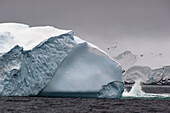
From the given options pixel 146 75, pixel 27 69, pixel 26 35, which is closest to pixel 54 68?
pixel 27 69

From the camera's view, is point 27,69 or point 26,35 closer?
point 27,69

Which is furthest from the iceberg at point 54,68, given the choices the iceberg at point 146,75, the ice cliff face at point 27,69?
the iceberg at point 146,75

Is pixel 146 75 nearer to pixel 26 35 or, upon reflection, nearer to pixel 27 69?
pixel 26 35

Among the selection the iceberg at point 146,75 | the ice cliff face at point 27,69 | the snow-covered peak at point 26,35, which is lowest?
the ice cliff face at point 27,69

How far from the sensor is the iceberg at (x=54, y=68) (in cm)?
3278

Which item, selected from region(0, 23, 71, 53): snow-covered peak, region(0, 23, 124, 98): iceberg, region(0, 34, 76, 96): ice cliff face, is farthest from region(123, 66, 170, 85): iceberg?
region(0, 34, 76, 96): ice cliff face

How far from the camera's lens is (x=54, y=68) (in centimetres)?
3341

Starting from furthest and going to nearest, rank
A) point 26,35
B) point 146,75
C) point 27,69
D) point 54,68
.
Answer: point 146,75 → point 26,35 → point 54,68 → point 27,69

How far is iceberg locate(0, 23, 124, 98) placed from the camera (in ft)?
108

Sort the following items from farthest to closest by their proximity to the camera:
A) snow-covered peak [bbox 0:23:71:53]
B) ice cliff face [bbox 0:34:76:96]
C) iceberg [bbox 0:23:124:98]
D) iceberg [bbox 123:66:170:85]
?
iceberg [bbox 123:66:170:85]
snow-covered peak [bbox 0:23:71:53]
iceberg [bbox 0:23:124:98]
ice cliff face [bbox 0:34:76:96]

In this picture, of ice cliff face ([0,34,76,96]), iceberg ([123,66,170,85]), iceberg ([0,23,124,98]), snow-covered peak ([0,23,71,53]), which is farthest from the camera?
iceberg ([123,66,170,85])

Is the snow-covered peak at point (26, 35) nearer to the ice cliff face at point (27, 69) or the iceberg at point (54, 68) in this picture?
the iceberg at point (54, 68)

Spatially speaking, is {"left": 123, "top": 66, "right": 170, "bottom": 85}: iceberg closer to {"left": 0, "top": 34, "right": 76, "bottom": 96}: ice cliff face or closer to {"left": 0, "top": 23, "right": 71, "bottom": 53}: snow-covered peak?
{"left": 0, "top": 23, "right": 71, "bottom": 53}: snow-covered peak

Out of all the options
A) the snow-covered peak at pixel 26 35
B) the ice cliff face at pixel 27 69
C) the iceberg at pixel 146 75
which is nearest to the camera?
the ice cliff face at pixel 27 69
